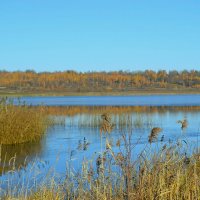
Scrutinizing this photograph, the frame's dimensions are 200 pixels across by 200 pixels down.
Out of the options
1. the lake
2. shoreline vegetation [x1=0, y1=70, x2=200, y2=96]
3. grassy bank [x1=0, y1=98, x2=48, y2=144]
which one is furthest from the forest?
grassy bank [x1=0, y1=98, x2=48, y2=144]

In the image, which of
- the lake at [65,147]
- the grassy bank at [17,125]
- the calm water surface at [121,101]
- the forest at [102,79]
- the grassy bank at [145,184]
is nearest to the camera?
the grassy bank at [145,184]

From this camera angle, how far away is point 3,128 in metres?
11.9

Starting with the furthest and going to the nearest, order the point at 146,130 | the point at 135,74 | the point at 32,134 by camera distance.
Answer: the point at 135,74, the point at 146,130, the point at 32,134

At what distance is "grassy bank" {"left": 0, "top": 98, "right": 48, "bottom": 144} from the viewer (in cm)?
1201

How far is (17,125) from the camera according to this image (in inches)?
485

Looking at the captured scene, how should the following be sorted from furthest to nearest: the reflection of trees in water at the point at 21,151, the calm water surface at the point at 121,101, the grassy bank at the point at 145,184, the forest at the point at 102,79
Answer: the forest at the point at 102,79, the calm water surface at the point at 121,101, the reflection of trees in water at the point at 21,151, the grassy bank at the point at 145,184

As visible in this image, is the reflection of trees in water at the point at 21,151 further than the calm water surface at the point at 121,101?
No

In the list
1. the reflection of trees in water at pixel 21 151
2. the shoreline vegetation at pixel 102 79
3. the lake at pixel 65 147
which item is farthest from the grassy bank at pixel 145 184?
the shoreline vegetation at pixel 102 79

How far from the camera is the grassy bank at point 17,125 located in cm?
1201

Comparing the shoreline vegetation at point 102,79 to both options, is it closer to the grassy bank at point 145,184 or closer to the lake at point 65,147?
the lake at point 65,147

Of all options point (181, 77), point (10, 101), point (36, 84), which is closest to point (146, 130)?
point (10, 101)

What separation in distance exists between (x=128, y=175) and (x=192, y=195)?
2.91 feet

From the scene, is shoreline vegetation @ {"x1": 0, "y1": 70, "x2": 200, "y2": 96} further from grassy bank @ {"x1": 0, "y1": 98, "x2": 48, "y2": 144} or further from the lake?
grassy bank @ {"x1": 0, "y1": 98, "x2": 48, "y2": 144}

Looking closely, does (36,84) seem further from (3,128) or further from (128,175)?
(128,175)
